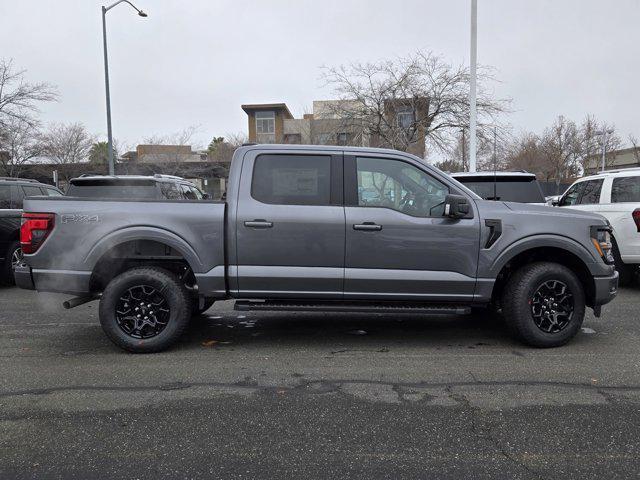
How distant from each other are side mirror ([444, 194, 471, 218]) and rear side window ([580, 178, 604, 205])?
15.9ft

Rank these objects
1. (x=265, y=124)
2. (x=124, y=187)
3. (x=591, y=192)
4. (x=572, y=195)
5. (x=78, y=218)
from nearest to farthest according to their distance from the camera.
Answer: (x=78, y=218) < (x=124, y=187) < (x=591, y=192) < (x=572, y=195) < (x=265, y=124)

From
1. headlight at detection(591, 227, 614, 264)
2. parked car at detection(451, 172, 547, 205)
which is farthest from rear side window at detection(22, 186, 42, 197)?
headlight at detection(591, 227, 614, 264)

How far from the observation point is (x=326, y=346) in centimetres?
521

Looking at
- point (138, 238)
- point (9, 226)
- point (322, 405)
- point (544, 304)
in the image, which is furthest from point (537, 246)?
point (9, 226)

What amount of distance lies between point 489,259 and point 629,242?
416 centimetres

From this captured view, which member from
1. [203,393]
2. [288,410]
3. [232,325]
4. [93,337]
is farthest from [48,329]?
[288,410]

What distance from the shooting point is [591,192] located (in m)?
8.59

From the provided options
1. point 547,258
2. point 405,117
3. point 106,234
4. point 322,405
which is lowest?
point 322,405

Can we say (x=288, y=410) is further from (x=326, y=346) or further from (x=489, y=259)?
(x=489, y=259)

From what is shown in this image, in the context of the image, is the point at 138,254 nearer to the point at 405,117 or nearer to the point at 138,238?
the point at 138,238

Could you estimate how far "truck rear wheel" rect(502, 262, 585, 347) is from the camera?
4.88m

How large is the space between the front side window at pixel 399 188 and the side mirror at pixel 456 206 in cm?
14

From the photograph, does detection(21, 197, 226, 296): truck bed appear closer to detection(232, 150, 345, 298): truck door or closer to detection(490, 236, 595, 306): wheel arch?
detection(232, 150, 345, 298): truck door

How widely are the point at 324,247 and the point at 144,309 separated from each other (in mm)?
1916
